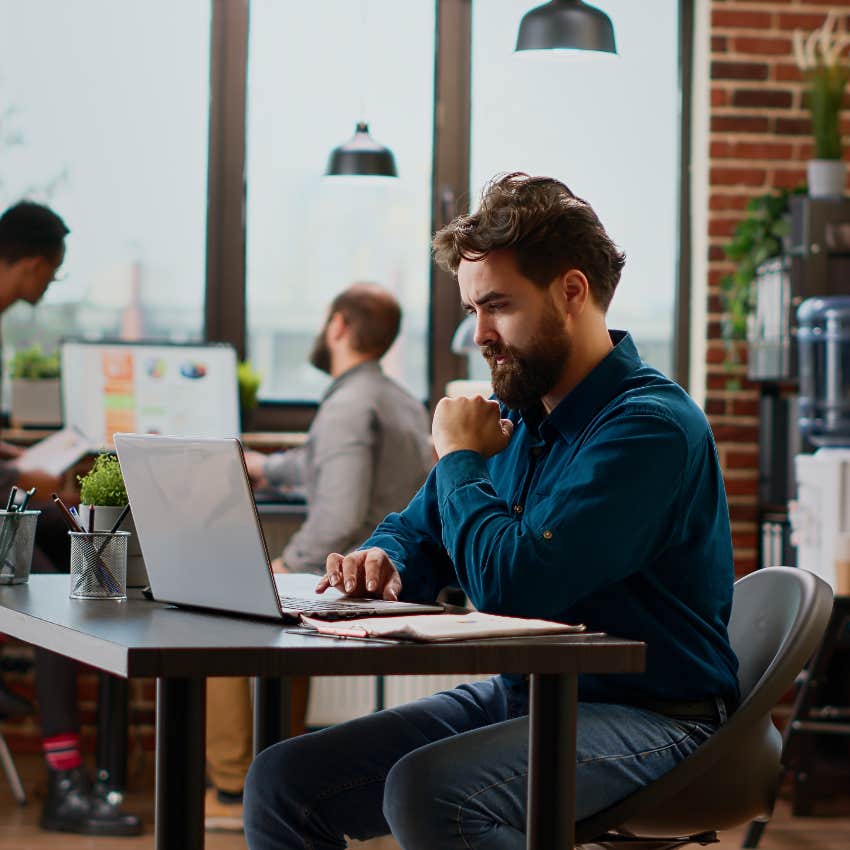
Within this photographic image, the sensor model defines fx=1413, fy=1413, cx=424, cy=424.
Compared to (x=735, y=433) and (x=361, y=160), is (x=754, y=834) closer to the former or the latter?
(x=735, y=433)

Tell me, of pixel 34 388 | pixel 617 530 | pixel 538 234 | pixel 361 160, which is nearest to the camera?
pixel 617 530

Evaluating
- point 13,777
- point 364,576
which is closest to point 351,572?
point 364,576

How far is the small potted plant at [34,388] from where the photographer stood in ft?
14.6

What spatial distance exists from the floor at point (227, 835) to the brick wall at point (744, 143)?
966 millimetres

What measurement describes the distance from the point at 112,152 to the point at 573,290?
10.2 ft

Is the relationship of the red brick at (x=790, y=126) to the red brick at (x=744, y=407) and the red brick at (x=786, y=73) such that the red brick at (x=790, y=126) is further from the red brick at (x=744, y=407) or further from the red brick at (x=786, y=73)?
the red brick at (x=744, y=407)

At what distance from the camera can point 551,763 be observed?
1477mm

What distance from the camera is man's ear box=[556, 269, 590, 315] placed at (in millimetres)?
1964

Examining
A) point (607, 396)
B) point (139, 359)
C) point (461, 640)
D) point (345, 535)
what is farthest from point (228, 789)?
point (461, 640)

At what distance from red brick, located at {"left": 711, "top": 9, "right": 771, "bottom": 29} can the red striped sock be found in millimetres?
3040

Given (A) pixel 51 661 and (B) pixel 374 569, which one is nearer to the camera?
(B) pixel 374 569

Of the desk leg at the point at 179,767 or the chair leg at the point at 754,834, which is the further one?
the chair leg at the point at 754,834

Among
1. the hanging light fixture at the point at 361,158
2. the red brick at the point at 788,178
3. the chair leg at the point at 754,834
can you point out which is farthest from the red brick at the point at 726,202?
the chair leg at the point at 754,834

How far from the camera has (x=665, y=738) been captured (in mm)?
1763
